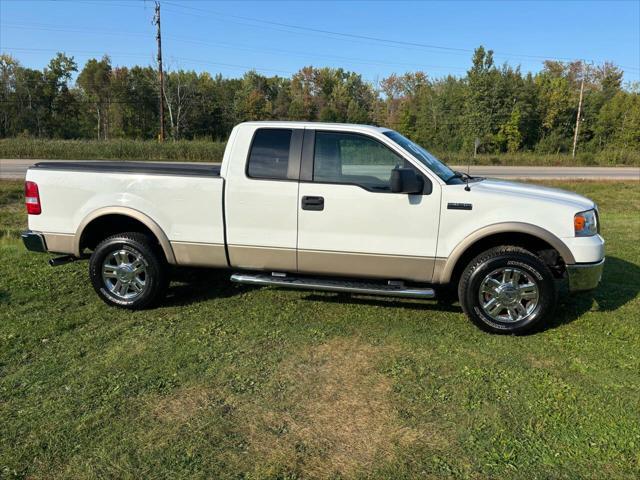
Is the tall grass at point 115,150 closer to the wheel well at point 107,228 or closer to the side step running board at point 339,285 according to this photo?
the wheel well at point 107,228

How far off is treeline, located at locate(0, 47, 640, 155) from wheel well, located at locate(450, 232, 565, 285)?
42.8m

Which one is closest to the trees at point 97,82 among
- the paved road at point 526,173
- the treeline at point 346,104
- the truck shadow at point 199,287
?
the treeline at point 346,104

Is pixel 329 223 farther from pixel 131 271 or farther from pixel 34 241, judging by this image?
pixel 34 241

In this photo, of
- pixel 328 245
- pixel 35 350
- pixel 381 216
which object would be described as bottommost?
pixel 35 350

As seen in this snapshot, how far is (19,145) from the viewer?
3366 centimetres

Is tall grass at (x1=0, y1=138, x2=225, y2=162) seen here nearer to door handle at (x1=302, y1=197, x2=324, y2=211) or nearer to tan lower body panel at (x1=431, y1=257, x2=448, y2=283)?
door handle at (x1=302, y1=197, x2=324, y2=211)

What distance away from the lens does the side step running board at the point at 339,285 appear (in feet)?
15.0

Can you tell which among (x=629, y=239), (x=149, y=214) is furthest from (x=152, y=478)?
(x=629, y=239)

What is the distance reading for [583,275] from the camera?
446 centimetres

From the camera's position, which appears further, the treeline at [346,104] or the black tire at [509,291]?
the treeline at [346,104]

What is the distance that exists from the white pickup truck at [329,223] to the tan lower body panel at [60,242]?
12mm

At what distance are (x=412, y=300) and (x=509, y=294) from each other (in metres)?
1.21

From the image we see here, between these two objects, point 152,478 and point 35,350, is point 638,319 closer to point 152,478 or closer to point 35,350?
point 152,478

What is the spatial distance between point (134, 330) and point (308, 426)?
2271 mm
